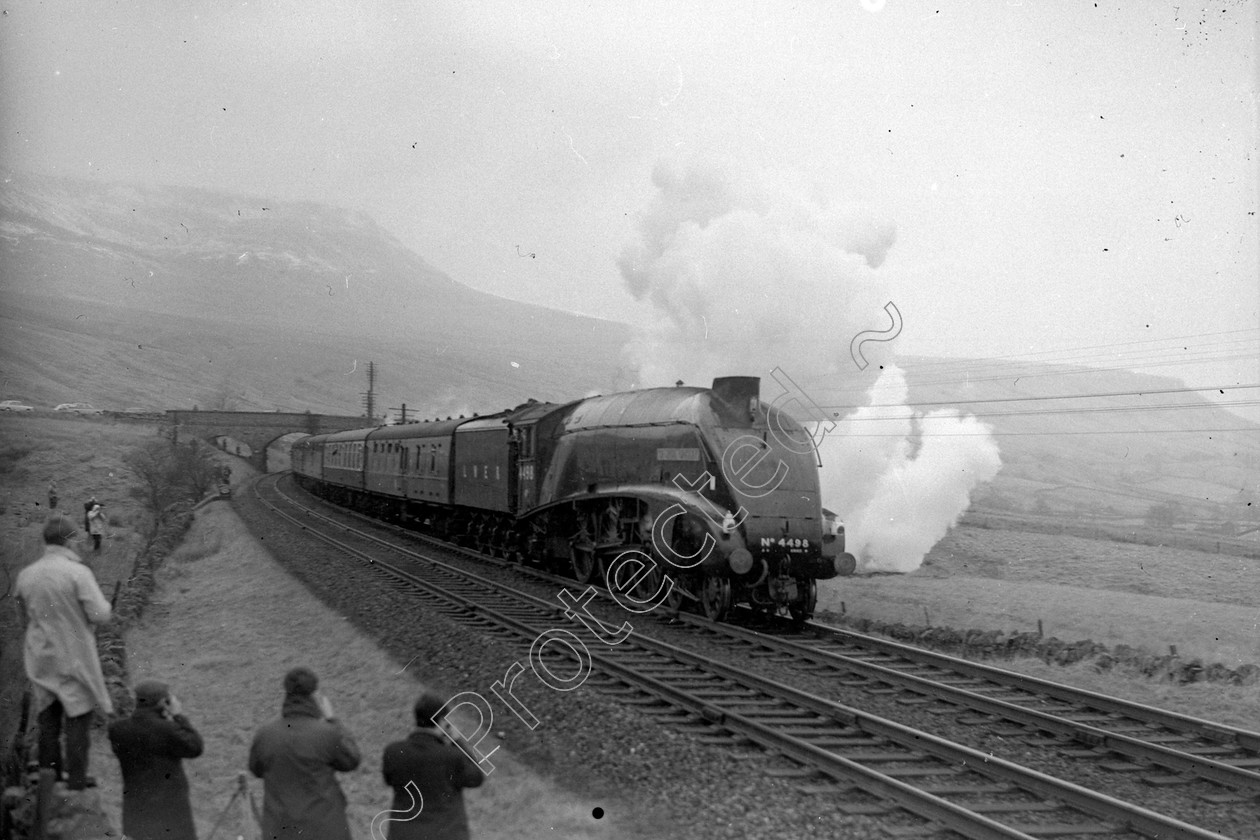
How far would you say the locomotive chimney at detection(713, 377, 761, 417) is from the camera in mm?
13719

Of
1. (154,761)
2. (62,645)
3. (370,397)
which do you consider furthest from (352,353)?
(154,761)

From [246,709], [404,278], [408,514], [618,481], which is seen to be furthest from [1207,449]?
[404,278]

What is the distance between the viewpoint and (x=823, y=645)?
39.7 ft

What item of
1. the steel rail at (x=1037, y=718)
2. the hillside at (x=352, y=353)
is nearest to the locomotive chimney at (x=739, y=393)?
the steel rail at (x=1037, y=718)

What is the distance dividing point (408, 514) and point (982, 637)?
842 inches

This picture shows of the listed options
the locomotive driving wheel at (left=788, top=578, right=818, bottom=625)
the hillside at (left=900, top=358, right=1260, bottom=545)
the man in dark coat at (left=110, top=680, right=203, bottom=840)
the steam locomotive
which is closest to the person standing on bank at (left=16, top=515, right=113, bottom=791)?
the man in dark coat at (left=110, top=680, right=203, bottom=840)

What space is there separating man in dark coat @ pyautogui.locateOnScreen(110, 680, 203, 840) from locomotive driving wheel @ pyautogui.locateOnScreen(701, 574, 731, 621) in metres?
8.77

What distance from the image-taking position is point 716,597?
1325 cm

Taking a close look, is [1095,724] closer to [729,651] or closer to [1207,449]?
[729,651]

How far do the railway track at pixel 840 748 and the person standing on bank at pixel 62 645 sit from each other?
4.84 metres

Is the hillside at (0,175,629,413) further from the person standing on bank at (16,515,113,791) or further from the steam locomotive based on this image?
the person standing on bank at (16,515,113,791)

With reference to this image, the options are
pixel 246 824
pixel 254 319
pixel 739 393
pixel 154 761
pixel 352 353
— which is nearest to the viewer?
pixel 154 761

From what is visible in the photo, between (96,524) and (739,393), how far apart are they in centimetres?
1386

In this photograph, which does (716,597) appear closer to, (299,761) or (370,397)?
(299,761)
